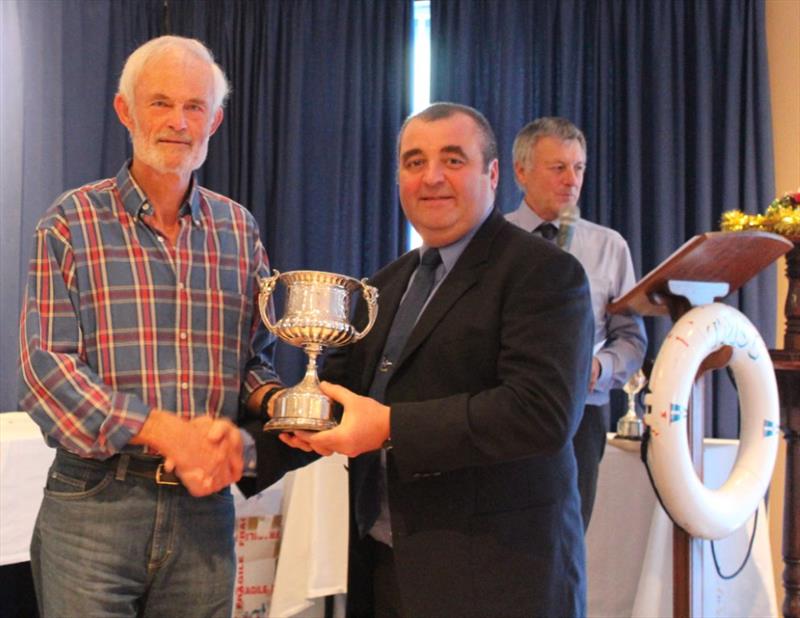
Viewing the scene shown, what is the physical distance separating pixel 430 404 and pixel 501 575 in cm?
32

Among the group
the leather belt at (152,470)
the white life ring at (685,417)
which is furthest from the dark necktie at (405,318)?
the white life ring at (685,417)

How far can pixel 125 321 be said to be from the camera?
65.4 inches

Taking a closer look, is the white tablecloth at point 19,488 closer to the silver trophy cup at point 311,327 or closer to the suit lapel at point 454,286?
the silver trophy cup at point 311,327

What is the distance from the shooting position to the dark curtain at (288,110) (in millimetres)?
4574

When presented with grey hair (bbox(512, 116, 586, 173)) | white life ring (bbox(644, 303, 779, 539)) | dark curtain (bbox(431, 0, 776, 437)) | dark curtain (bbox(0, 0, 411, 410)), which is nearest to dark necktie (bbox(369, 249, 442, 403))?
white life ring (bbox(644, 303, 779, 539))

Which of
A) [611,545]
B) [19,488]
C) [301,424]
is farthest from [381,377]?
[611,545]

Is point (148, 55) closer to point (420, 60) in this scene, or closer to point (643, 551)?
point (643, 551)

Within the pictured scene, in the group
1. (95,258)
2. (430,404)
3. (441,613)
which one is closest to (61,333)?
(95,258)

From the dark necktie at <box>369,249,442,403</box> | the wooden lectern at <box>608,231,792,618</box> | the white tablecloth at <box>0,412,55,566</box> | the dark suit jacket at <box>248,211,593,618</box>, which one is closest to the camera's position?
the dark suit jacket at <box>248,211,593,618</box>

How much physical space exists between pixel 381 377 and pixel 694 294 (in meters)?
0.94

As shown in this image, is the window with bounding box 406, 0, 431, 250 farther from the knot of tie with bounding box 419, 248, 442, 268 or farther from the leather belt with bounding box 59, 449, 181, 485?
the leather belt with bounding box 59, 449, 181, 485

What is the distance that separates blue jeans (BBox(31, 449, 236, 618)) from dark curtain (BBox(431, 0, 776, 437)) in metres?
3.07

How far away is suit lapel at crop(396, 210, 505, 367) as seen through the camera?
1.65 metres

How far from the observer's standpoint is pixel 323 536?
127 inches
